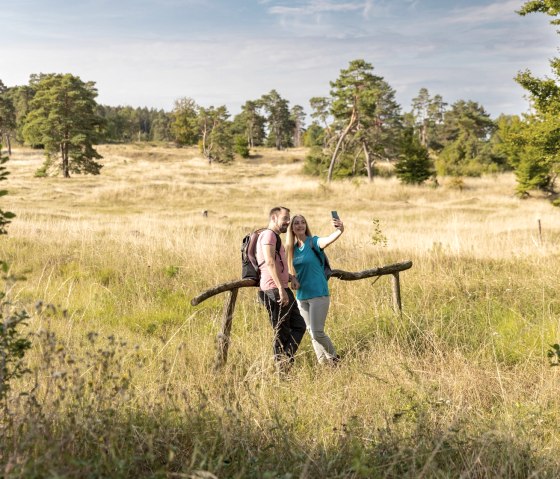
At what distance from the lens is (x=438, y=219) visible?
23969 mm

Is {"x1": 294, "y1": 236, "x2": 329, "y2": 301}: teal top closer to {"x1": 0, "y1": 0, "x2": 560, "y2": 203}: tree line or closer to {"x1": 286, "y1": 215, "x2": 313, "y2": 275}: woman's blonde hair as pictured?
{"x1": 286, "y1": 215, "x2": 313, "y2": 275}: woman's blonde hair

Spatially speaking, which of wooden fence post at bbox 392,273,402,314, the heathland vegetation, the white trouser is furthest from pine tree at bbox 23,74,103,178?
the white trouser

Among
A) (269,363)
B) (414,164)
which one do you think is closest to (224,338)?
(269,363)

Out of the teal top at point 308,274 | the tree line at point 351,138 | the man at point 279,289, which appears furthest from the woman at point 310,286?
the tree line at point 351,138

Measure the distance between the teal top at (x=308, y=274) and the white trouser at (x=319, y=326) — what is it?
0.23ft

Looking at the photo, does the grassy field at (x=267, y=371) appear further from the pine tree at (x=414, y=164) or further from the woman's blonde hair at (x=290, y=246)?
the pine tree at (x=414, y=164)

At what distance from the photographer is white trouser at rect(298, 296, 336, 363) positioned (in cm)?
538

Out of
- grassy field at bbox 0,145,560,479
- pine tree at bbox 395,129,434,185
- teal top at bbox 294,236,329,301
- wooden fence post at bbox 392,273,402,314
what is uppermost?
pine tree at bbox 395,129,434,185

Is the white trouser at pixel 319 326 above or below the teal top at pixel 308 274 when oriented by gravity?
below

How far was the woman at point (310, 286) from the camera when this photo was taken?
17.7ft

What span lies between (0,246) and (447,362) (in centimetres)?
887

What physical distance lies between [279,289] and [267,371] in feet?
2.97

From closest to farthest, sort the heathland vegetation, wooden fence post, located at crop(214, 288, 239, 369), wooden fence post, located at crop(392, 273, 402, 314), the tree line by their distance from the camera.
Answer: the heathland vegetation
wooden fence post, located at crop(214, 288, 239, 369)
wooden fence post, located at crop(392, 273, 402, 314)
the tree line

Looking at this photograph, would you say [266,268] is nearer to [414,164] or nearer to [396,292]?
[396,292]
